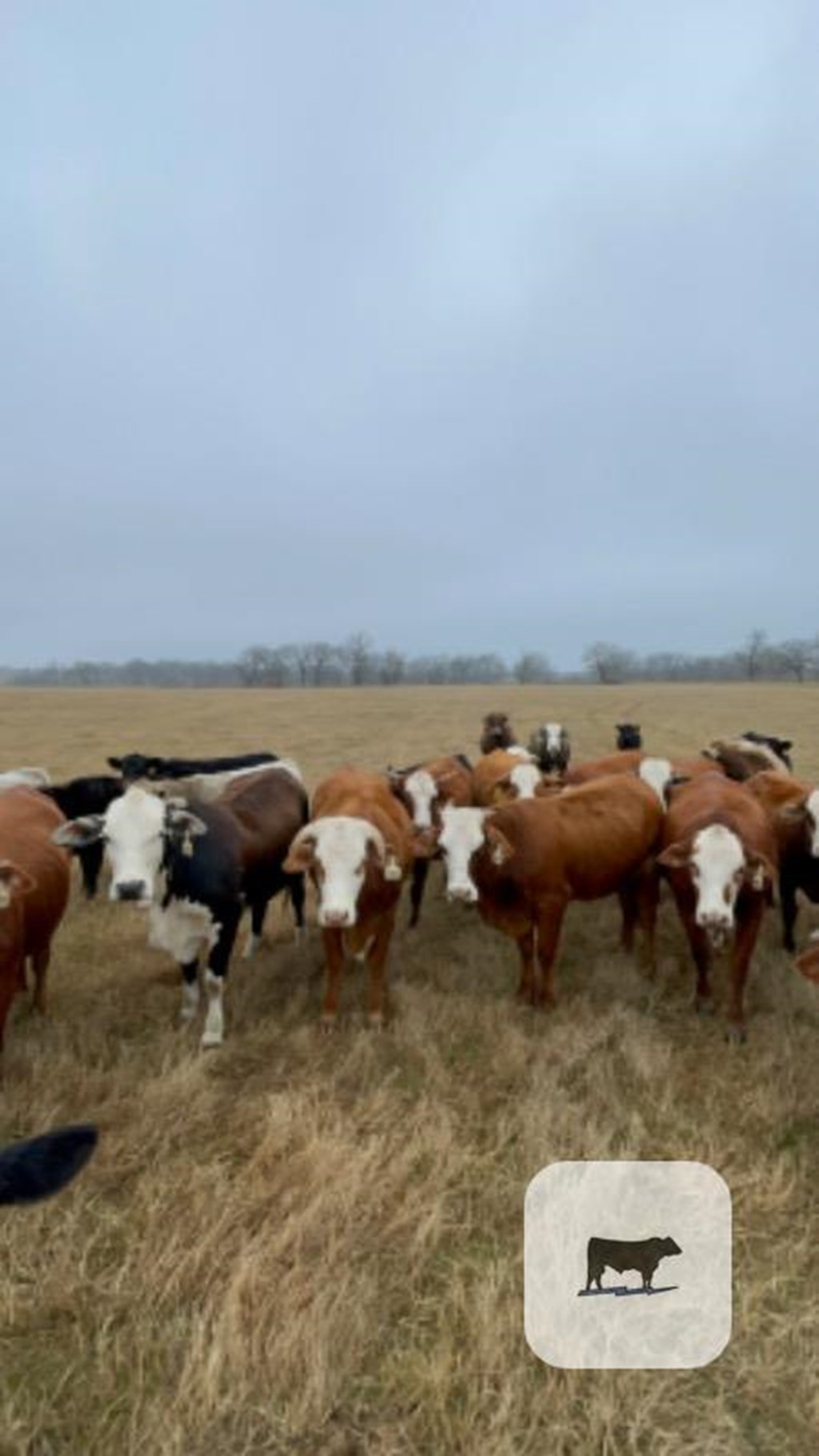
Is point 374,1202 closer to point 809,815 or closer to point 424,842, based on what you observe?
point 424,842

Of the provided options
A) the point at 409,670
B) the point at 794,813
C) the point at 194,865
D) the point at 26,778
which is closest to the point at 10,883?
the point at 194,865

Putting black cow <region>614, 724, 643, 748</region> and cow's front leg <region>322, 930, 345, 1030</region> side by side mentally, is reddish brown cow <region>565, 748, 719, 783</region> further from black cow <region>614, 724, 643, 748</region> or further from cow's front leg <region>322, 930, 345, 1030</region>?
black cow <region>614, 724, 643, 748</region>

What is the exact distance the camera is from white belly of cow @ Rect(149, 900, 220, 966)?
6.06 m

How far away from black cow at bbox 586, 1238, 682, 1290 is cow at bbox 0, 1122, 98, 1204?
214 centimetres

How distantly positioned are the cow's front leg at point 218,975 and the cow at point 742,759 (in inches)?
283

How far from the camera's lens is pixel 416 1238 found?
373 cm

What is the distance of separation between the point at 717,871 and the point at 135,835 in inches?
148

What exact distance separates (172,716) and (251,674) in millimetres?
91042

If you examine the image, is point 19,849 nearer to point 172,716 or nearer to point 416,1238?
point 416,1238

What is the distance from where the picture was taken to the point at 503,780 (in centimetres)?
942

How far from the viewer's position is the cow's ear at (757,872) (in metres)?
5.88

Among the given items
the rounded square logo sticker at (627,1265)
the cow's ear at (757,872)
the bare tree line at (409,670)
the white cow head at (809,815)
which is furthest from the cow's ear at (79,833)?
the bare tree line at (409,670)

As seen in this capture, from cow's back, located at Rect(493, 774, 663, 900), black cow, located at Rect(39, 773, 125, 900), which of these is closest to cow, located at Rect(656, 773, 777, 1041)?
cow's back, located at Rect(493, 774, 663, 900)

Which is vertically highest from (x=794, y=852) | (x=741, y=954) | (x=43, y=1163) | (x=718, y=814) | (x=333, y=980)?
(x=718, y=814)
